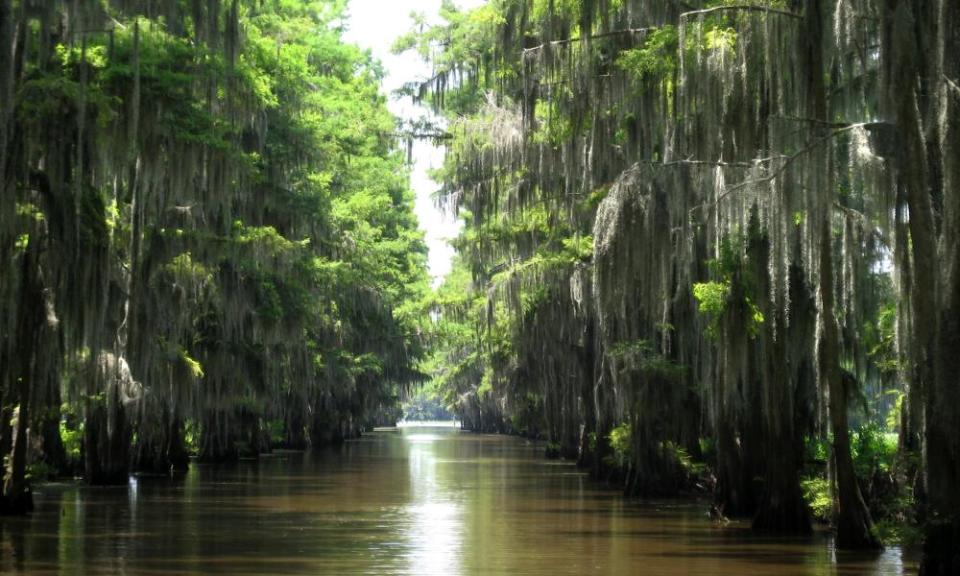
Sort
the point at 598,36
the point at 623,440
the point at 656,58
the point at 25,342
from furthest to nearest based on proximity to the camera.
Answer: the point at 623,440 → the point at 598,36 → the point at 656,58 → the point at 25,342

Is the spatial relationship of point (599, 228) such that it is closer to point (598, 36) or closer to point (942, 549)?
point (598, 36)

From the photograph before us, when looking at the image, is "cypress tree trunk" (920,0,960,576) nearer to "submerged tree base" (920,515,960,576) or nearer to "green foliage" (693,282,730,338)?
"submerged tree base" (920,515,960,576)

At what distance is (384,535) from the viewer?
16.5m

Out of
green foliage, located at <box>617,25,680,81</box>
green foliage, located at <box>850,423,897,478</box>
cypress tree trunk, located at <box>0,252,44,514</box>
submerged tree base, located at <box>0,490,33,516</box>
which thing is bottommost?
submerged tree base, located at <box>0,490,33,516</box>

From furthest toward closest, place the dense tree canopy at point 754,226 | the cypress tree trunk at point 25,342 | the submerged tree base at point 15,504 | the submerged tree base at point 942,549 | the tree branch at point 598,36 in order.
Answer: the tree branch at point 598,36 < the submerged tree base at point 15,504 < the cypress tree trunk at point 25,342 < the dense tree canopy at point 754,226 < the submerged tree base at point 942,549

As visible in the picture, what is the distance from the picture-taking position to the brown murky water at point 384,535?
13039mm

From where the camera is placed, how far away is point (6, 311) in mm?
15367

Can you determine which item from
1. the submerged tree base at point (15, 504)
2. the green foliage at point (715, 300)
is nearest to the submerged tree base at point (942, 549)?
the green foliage at point (715, 300)

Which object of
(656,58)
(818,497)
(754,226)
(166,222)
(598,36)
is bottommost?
(818,497)

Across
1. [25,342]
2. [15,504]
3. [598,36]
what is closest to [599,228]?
[598,36]

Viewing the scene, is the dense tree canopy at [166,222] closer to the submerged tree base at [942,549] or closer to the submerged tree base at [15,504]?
the submerged tree base at [15,504]

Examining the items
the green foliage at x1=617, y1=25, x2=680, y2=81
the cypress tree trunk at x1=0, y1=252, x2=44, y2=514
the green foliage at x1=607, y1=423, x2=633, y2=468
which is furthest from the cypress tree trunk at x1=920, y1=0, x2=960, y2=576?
the green foliage at x1=607, y1=423, x2=633, y2=468

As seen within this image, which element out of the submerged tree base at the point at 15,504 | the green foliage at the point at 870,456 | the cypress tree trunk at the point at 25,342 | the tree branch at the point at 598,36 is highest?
the tree branch at the point at 598,36

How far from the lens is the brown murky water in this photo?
42.8 feet
